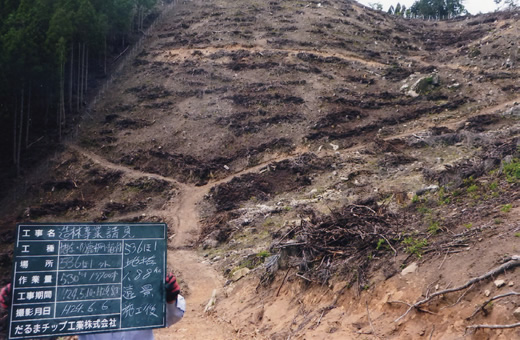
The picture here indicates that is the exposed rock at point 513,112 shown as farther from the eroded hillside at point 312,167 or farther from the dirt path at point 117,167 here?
the dirt path at point 117,167

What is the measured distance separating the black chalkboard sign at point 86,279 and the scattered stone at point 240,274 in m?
6.65

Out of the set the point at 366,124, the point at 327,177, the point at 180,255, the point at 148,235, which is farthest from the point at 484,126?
the point at 148,235

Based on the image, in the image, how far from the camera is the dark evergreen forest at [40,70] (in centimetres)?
2306

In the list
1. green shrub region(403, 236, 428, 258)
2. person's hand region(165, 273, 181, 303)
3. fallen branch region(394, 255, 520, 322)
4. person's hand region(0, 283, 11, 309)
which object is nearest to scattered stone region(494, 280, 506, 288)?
fallen branch region(394, 255, 520, 322)

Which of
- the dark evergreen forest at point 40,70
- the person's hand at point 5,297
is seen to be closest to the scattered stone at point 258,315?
the person's hand at point 5,297

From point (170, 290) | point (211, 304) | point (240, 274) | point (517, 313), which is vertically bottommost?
point (211, 304)

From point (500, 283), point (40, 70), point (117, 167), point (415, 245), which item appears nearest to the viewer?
point (500, 283)

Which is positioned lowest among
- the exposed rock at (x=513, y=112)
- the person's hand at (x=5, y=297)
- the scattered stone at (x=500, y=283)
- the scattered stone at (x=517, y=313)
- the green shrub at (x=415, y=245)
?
the exposed rock at (x=513, y=112)

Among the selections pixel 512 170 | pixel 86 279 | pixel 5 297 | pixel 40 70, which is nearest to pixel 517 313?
pixel 512 170

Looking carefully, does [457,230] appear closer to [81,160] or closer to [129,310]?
[129,310]

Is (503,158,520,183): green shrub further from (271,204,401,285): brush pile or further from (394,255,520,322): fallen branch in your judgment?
(394,255,520,322): fallen branch

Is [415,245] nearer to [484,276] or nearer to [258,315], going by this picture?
[484,276]

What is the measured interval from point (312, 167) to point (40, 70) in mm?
15970

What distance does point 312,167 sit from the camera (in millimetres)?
21562
